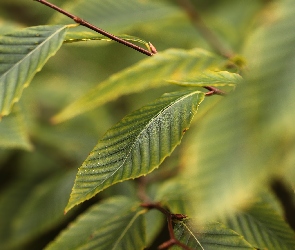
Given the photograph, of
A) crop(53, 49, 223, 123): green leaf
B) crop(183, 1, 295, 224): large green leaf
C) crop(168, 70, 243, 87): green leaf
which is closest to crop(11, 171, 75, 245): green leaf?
crop(53, 49, 223, 123): green leaf

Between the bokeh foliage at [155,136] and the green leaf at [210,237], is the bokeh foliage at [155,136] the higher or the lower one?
the higher one

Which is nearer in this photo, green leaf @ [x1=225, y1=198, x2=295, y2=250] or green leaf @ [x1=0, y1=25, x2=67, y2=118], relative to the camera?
green leaf @ [x1=0, y1=25, x2=67, y2=118]

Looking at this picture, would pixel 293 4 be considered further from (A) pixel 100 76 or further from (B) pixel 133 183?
(A) pixel 100 76

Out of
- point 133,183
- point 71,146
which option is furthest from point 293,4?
point 71,146

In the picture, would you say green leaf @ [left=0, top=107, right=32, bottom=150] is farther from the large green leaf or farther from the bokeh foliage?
the large green leaf

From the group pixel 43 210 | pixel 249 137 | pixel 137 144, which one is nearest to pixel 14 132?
pixel 43 210

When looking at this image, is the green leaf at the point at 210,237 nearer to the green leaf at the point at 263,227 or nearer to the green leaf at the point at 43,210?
the green leaf at the point at 263,227

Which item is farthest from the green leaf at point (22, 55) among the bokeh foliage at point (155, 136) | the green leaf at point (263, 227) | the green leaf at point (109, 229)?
the green leaf at point (263, 227)
